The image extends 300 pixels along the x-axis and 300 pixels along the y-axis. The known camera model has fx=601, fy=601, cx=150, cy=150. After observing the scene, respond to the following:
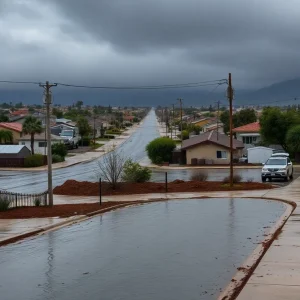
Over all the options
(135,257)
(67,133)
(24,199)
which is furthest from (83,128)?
(135,257)

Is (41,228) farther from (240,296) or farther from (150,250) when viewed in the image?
(240,296)

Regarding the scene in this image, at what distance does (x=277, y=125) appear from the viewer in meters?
70.9

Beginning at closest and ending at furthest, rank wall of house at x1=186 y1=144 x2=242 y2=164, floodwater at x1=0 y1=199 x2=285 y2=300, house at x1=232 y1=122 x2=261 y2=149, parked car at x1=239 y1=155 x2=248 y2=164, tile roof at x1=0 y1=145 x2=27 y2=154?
floodwater at x1=0 y1=199 x2=285 y2=300 < parked car at x1=239 y1=155 x2=248 y2=164 < wall of house at x1=186 y1=144 x2=242 y2=164 < tile roof at x1=0 y1=145 x2=27 y2=154 < house at x1=232 y1=122 x2=261 y2=149

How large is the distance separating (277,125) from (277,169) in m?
27.7

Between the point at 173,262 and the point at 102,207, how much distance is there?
14.0m

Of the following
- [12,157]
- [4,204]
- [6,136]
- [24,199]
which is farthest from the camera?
[6,136]

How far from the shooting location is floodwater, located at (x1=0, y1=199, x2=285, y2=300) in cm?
1162

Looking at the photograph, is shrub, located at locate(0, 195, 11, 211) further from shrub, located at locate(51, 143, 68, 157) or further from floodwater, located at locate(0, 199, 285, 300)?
shrub, located at locate(51, 143, 68, 157)

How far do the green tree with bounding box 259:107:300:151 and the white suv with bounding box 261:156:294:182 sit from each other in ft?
82.2

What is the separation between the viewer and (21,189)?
140ft

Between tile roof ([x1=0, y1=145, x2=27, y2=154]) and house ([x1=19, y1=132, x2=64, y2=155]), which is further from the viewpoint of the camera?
house ([x1=19, y1=132, x2=64, y2=155])

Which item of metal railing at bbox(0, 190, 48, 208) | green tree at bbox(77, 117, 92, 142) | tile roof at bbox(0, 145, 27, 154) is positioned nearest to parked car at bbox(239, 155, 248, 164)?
tile roof at bbox(0, 145, 27, 154)

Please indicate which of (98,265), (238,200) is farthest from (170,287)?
(238,200)

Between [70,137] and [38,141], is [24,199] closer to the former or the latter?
[38,141]
